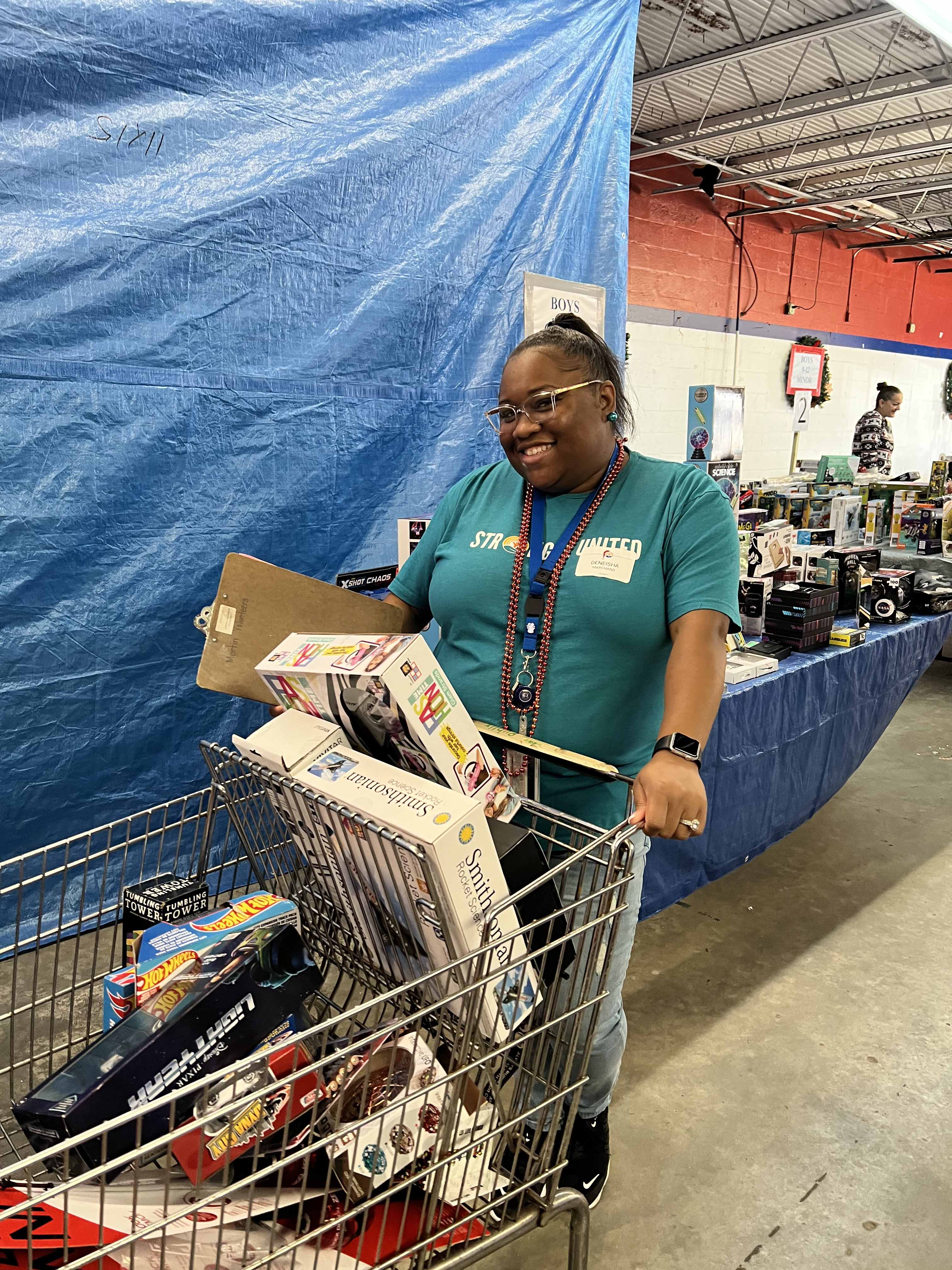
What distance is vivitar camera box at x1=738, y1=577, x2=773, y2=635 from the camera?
340 cm

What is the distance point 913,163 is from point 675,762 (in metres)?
8.46

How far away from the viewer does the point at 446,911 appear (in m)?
0.99

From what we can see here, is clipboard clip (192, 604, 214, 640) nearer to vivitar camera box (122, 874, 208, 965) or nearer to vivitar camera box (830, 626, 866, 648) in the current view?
vivitar camera box (122, 874, 208, 965)

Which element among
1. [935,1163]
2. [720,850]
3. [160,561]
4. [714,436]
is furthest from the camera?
[714,436]

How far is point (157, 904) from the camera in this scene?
132 cm

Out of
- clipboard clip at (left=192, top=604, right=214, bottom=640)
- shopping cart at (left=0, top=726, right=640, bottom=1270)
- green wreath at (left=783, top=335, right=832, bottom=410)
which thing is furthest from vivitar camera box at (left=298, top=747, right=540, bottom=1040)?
green wreath at (left=783, top=335, right=832, bottom=410)

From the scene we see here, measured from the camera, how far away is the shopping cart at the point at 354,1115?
2.89ft

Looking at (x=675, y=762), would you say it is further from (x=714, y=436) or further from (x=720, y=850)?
(x=714, y=436)

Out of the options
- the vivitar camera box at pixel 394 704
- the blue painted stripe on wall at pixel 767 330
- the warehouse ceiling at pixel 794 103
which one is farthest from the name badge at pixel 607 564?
the blue painted stripe on wall at pixel 767 330

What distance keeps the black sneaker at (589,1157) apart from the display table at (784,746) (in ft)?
3.01

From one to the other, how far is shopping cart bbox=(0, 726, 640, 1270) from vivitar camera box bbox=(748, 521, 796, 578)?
2673mm

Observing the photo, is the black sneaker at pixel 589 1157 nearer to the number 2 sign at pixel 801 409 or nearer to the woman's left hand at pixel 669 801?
the woman's left hand at pixel 669 801

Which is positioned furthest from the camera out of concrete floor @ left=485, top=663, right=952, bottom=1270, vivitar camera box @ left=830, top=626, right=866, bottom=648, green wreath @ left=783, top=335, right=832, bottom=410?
green wreath @ left=783, top=335, right=832, bottom=410

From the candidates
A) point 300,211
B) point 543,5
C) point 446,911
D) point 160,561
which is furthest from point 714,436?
point 446,911
